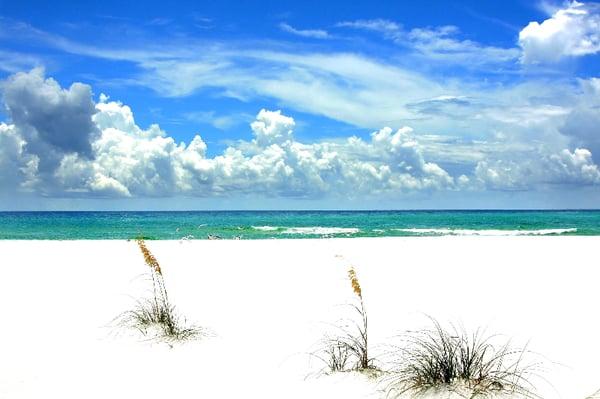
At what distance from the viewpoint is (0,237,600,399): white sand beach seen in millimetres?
5836

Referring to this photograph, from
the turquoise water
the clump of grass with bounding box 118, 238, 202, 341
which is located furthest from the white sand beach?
the turquoise water

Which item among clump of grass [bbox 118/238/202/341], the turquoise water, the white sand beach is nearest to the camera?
the white sand beach

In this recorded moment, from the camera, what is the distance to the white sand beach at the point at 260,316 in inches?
230

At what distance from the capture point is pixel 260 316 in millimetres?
8797

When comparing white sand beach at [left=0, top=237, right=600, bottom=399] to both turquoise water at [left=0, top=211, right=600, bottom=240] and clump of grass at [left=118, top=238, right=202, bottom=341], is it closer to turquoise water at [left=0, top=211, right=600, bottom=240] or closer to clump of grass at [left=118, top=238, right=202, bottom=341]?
clump of grass at [left=118, top=238, right=202, bottom=341]

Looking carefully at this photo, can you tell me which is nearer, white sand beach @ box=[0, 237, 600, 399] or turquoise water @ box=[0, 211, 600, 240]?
white sand beach @ box=[0, 237, 600, 399]

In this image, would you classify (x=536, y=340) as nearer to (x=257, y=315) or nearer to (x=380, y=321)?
(x=380, y=321)

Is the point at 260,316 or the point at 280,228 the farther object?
the point at 280,228

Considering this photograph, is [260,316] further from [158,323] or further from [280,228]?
[280,228]

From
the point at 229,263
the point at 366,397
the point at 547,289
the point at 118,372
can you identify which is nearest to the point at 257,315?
the point at 118,372

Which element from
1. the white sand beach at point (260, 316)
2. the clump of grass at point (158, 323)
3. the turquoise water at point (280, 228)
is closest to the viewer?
the white sand beach at point (260, 316)

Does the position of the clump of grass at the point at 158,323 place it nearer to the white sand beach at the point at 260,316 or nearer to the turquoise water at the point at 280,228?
the white sand beach at the point at 260,316

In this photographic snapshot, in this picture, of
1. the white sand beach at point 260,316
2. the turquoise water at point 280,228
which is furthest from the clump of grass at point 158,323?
the turquoise water at point 280,228

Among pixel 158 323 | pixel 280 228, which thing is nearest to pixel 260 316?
pixel 158 323
